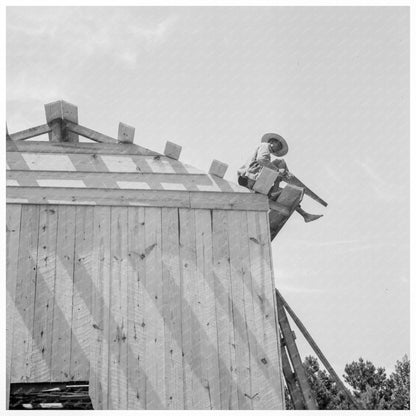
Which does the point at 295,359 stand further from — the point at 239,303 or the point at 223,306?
the point at 223,306

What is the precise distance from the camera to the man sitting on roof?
28.8 feet

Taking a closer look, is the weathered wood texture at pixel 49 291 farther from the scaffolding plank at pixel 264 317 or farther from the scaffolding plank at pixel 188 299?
the scaffolding plank at pixel 264 317

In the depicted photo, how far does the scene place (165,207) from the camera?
824 cm

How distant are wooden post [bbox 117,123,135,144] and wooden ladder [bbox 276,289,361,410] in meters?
3.16

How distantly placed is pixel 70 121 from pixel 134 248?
216 cm

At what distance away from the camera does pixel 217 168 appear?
8539mm

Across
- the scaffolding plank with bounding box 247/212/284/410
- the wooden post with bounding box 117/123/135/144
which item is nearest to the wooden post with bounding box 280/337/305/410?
the scaffolding plank with bounding box 247/212/284/410

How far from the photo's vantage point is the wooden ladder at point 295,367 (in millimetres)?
8141

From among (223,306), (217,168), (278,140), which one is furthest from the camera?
(278,140)

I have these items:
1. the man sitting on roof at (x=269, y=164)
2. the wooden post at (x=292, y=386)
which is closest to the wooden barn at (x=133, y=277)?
the man sitting on roof at (x=269, y=164)

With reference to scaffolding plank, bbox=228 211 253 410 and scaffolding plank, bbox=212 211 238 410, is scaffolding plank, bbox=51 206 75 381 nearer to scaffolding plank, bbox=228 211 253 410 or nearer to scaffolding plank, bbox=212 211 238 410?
scaffolding plank, bbox=212 211 238 410

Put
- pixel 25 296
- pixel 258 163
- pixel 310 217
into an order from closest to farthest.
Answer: pixel 25 296
pixel 258 163
pixel 310 217

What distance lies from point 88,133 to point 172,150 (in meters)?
1.26

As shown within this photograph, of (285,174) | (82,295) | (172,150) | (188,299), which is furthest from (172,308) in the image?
(285,174)
